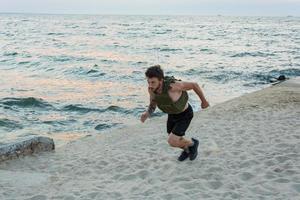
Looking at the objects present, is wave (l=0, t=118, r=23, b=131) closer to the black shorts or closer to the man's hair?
the black shorts

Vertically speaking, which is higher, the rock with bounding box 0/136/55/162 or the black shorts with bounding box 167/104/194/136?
the black shorts with bounding box 167/104/194/136

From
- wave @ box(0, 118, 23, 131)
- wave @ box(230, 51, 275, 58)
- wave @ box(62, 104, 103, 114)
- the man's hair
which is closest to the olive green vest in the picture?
the man's hair

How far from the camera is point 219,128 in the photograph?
9.51 meters

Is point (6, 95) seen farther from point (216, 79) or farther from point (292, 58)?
point (292, 58)

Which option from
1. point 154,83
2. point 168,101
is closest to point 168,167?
point 168,101

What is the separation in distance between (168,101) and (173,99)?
3.1 inches

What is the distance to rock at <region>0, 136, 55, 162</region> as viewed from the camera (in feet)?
25.8

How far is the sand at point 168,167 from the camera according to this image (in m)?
5.92

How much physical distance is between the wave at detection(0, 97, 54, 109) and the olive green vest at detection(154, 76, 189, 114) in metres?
9.14

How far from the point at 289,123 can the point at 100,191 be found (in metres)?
5.03

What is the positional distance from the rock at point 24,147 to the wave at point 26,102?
21.4ft

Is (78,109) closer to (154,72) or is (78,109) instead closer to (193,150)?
(193,150)

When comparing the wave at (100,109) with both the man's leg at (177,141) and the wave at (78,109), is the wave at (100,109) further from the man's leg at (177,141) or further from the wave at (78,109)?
the man's leg at (177,141)

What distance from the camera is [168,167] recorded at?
690cm
